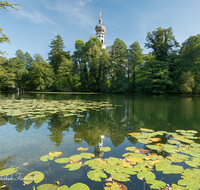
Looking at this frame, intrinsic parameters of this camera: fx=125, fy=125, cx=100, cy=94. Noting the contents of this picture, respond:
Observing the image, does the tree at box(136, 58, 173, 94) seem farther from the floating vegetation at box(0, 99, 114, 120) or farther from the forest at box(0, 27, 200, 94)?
the floating vegetation at box(0, 99, 114, 120)

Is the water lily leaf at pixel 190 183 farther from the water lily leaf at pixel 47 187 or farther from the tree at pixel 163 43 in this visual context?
the tree at pixel 163 43

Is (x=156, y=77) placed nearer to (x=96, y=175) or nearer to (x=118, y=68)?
(x=118, y=68)

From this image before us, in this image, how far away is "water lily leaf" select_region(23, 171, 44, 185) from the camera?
1.38 meters

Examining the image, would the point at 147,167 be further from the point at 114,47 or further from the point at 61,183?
the point at 114,47

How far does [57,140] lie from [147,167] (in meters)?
1.80

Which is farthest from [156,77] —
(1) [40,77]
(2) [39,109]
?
(1) [40,77]

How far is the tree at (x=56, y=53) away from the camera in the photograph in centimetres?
3603

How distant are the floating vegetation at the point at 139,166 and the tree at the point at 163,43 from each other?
78.1ft

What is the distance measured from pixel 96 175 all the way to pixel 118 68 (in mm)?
25467

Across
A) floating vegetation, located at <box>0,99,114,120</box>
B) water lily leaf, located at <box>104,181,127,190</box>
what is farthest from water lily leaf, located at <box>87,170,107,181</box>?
floating vegetation, located at <box>0,99,114,120</box>

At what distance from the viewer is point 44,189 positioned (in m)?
1.26

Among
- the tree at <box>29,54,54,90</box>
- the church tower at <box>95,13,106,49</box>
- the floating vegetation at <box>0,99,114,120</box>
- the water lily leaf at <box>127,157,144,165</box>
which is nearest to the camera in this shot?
the water lily leaf at <box>127,157,144,165</box>

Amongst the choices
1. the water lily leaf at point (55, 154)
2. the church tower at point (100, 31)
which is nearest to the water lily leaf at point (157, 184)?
the water lily leaf at point (55, 154)

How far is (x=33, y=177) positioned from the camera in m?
1.43
